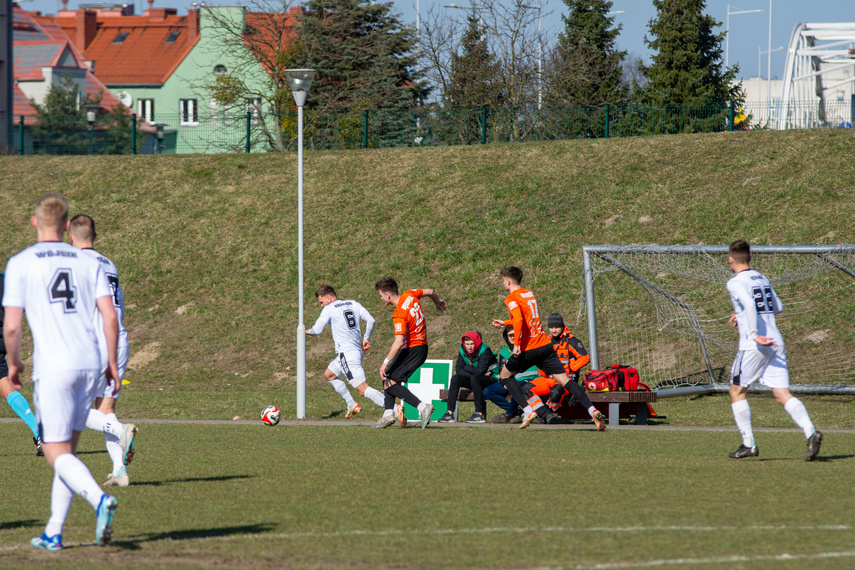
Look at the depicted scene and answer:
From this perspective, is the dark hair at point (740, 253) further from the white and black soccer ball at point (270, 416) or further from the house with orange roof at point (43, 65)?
the house with orange roof at point (43, 65)

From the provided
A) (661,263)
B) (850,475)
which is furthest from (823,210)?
(850,475)

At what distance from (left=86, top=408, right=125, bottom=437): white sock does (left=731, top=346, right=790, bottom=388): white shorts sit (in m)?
5.60

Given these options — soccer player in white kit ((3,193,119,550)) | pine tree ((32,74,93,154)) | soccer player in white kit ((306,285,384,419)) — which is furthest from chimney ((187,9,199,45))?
soccer player in white kit ((3,193,119,550))

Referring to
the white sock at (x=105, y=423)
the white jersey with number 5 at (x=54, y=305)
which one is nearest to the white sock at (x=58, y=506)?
the white jersey with number 5 at (x=54, y=305)

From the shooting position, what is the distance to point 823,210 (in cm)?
2288

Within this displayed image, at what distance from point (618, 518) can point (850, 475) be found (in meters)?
3.13

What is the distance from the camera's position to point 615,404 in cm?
1415

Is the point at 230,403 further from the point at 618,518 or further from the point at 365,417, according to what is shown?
the point at 618,518

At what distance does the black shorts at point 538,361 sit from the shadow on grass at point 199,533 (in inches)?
262

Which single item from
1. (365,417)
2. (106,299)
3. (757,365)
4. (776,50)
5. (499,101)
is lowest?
(365,417)

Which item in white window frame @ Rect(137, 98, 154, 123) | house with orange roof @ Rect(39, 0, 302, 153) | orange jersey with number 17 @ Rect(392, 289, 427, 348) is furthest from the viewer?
white window frame @ Rect(137, 98, 154, 123)

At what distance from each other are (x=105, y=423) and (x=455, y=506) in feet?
→ 10.5

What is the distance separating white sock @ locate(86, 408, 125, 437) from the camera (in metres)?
8.06

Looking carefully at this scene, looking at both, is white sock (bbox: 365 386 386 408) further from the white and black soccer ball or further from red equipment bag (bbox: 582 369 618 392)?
red equipment bag (bbox: 582 369 618 392)
